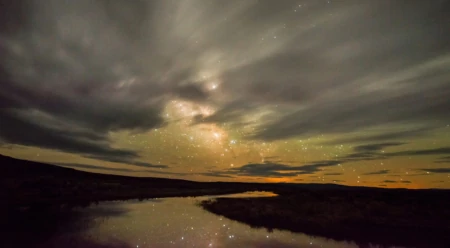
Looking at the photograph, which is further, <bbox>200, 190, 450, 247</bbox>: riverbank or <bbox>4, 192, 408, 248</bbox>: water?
<bbox>200, 190, 450, 247</bbox>: riverbank

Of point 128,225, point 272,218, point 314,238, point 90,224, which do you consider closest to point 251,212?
point 272,218

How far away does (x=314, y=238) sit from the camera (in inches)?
735

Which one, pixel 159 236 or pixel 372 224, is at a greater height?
pixel 159 236

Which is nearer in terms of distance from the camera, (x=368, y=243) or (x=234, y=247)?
(x=234, y=247)

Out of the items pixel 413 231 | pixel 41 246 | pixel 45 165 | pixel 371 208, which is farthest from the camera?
pixel 45 165

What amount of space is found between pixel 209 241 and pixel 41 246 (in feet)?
29.0

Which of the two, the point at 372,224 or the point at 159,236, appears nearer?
the point at 159,236

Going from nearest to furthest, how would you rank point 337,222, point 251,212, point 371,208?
point 337,222 → point 251,212 → point 371,208

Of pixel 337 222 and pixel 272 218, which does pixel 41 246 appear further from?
Answer: pixel 337 222

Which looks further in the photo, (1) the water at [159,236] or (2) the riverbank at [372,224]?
(2) the riverbank at [372,224]

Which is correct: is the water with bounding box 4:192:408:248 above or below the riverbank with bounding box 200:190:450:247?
above

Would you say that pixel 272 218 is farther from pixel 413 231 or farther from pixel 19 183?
pixel 19 183

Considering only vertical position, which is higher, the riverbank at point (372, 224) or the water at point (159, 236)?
the water at point (159, 236)


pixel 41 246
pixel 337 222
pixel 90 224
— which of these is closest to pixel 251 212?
pixel 337 222
